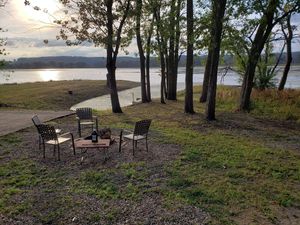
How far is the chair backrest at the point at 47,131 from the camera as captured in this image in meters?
8.75

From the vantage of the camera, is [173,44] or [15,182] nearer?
[15,182]

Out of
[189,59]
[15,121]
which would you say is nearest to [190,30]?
[189,59]

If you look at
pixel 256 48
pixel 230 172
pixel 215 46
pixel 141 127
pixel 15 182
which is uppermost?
pixel 215 46

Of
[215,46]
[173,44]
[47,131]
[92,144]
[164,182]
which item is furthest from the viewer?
[173,44]

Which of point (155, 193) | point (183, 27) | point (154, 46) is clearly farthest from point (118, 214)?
point (154, 46)

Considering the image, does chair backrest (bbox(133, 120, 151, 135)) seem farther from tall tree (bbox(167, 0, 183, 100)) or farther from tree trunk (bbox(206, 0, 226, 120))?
tall tree (bbox(167, 0, 183, 100))

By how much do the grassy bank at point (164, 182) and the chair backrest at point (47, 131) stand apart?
609 millimetres

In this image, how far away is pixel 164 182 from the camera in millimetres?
7203

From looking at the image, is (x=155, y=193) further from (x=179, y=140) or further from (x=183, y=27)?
(x=183, y=27)

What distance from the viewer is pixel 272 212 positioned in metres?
5.83

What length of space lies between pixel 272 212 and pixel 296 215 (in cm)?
39

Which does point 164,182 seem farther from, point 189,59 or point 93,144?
point 189,59

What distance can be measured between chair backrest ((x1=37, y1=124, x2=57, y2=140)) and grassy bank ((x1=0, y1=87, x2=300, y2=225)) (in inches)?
24.0

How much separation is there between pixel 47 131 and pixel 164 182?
3.47 meters
